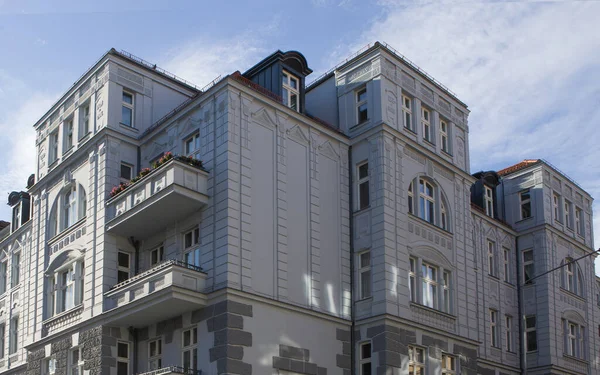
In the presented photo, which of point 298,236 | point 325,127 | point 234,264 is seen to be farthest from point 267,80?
point 234,264

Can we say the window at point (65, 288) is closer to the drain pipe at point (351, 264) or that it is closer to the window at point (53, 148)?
the window at point (53, 148)

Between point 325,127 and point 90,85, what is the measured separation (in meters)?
10.1

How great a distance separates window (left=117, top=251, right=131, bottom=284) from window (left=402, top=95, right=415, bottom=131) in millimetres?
12671

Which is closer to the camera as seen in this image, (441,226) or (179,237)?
(179,237)

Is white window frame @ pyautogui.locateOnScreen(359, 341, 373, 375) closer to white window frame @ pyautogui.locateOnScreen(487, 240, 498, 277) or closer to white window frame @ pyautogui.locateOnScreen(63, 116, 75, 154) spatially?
white window frame @ pyautogui.locateOnScreen(487, 240, 498, 277)

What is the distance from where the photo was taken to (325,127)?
36.3 m

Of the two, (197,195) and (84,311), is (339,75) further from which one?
(84,311)

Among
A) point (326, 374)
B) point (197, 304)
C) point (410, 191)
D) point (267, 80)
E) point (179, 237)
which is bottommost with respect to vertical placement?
point (326, 374)

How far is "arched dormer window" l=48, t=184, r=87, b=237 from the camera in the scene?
1463 inches

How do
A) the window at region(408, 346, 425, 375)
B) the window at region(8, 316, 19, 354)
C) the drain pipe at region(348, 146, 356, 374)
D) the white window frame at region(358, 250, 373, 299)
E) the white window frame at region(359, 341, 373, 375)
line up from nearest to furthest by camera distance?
the white window frame at region(359, 341, 373, 375), the drain pipe at region(348, 146, 356, 374), the window at region(408, 346, 425, 375), the white window frame at region(358, 250, 373, 299), the window at region(8, 316, 19, 354)

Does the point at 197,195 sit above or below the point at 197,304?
above

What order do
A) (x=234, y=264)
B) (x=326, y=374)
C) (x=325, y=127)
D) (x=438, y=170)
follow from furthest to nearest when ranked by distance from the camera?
(x=438, y=170) < (x=325, y=127) < (x=326, y=374) < (x=234, y=264)

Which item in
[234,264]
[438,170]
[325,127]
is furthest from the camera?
[438,170]

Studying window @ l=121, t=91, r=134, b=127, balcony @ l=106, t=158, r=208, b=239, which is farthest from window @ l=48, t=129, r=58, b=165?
balcony @ l=106, t=158, r=208, b=239
